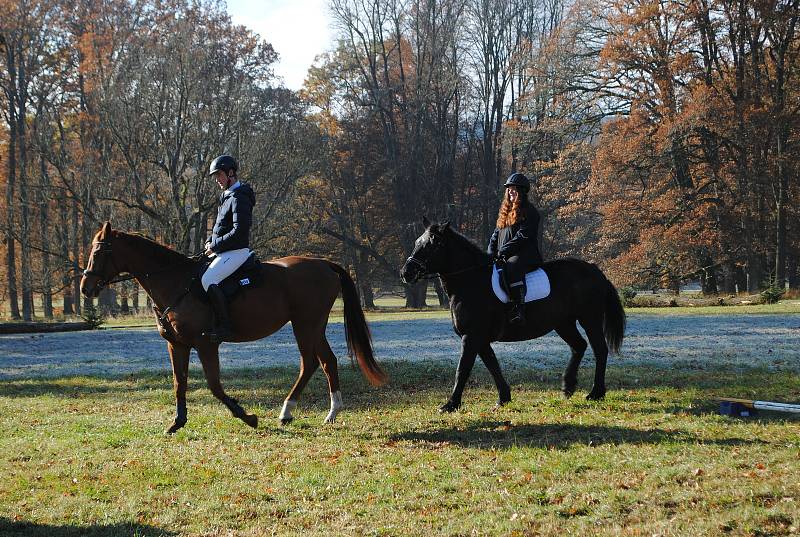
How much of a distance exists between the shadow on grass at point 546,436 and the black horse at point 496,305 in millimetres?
1068

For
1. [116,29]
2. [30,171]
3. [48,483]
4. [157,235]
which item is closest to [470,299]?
[48,483]

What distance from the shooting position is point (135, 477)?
6789 mm

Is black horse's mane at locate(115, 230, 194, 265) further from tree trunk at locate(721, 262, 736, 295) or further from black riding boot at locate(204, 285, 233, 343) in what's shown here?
tree trunk at locate(721, 262, 736, 295)

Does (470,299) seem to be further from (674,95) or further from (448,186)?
(448,186)

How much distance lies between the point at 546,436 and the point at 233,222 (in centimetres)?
441

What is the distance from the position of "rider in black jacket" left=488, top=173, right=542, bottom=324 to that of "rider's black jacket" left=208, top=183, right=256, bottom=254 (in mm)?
3131

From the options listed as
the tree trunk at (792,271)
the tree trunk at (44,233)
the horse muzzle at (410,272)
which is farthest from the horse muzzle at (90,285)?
the tree trunk at (792,271)

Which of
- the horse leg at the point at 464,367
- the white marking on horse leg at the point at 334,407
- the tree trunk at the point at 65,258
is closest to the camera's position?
the horse leg at the point at 464,367

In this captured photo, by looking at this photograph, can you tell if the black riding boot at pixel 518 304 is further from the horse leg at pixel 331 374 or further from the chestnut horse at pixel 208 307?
the horse leg at pixel 331 374

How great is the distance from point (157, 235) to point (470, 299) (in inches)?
1006

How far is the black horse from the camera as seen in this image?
9383 mm

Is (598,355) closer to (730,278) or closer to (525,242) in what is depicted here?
(525,242)

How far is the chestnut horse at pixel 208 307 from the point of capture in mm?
8891

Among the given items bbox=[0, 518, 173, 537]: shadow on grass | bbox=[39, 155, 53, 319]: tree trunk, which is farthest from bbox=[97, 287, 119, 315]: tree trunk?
bbox=[0, 518, 173, 537]: shadow on grass
